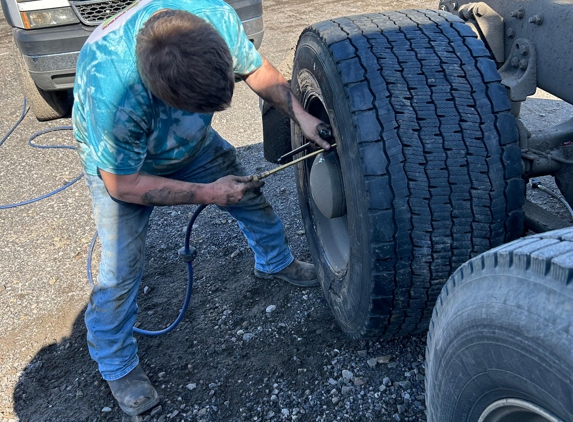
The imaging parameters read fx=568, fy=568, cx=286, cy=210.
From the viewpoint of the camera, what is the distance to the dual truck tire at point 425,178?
51.5 inches

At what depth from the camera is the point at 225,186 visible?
2092mm

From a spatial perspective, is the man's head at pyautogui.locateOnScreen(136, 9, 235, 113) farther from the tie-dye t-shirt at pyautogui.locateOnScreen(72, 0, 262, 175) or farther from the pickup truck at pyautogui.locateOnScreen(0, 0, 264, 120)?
the pickup truck at pyautogui.locateOnScreen(0, 0, 264, 120)

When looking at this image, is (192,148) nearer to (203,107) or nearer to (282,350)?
(203,107)

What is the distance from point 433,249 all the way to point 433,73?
55cm

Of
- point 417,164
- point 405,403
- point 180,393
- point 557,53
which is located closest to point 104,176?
point 180,393

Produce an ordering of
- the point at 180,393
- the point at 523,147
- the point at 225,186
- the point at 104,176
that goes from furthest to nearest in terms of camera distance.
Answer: the point at 180,393 < the point at 225,186 < the point at 104,176 < the point at 523,147

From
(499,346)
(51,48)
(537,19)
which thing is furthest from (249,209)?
(51,48)

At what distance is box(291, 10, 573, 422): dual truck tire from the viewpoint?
1.31m

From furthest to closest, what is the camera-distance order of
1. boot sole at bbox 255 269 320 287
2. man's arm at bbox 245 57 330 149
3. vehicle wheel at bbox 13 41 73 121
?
1. vehicle wheel at bbox 13 41 73 121
2. boot sole at bbox 255 269 320 287
3. man's arm at bbox 245 57 330 149

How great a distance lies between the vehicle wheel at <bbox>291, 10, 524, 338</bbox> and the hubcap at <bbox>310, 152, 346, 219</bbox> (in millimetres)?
229

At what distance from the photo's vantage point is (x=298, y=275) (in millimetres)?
2695

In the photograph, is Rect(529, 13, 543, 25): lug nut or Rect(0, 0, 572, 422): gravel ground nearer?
Rect(529, 13, 543, 25): lug nut

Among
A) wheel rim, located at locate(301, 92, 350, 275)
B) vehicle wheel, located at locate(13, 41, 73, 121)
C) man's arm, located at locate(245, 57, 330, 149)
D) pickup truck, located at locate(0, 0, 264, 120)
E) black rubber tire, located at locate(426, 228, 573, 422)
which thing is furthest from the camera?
vehicle wheel, located at locate(13, 41, 73, 121)

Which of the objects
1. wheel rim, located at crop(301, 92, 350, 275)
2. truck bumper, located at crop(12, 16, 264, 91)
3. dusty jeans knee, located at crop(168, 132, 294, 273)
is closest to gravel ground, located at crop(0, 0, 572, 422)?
dusty jeans knee, located at crop(168, 132, 294, 273)
